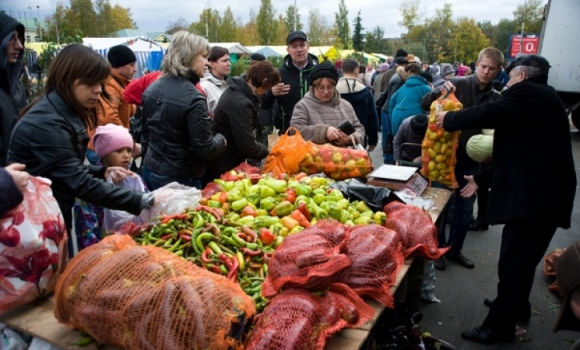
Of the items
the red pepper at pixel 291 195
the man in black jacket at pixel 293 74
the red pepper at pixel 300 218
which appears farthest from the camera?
the man in black jacket at pixel 293 74

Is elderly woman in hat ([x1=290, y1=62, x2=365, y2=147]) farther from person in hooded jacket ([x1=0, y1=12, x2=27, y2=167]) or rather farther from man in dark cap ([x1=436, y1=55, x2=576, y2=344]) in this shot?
person in hooded jacket ([x1=0, y1=12, x2=27, y2=167])

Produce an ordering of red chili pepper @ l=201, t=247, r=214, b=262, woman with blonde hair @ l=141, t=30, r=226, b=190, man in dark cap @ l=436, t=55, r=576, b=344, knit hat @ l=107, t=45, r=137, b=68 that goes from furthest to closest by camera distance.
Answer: knit hat @ l=107, t=45, r=137, b=68
woman with blonde hair @ l=141, t=30, r=226, b=190
man in dark cap @ l=436, t=55, r=576, b=344
red chili pepper @ l=201, t=247, r=214, b=262

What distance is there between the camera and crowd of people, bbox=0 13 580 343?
2383 mm

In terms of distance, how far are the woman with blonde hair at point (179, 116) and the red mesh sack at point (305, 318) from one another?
73.9 inches

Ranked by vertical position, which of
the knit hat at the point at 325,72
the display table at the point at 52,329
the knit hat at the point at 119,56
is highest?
the knit hat at the point at 119,56

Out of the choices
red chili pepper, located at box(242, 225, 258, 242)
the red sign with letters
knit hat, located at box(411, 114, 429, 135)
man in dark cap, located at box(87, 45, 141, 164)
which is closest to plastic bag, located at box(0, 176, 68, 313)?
red chili pepper, located at box(242, 225, 258, 242)

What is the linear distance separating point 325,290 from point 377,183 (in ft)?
6.50

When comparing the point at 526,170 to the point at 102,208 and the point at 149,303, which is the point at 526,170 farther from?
the point at 102,208

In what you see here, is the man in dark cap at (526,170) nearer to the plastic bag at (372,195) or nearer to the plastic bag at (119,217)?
the plastic bag at (372,195)

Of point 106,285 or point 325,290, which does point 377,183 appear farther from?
point 106,285

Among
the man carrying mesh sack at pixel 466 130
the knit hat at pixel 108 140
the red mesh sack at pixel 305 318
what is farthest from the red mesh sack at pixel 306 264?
the man carrying mesh sack at pixel 466 130

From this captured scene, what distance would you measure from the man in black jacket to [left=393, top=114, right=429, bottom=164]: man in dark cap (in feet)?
4.49

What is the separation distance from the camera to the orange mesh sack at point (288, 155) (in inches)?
153

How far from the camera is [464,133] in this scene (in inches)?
163
